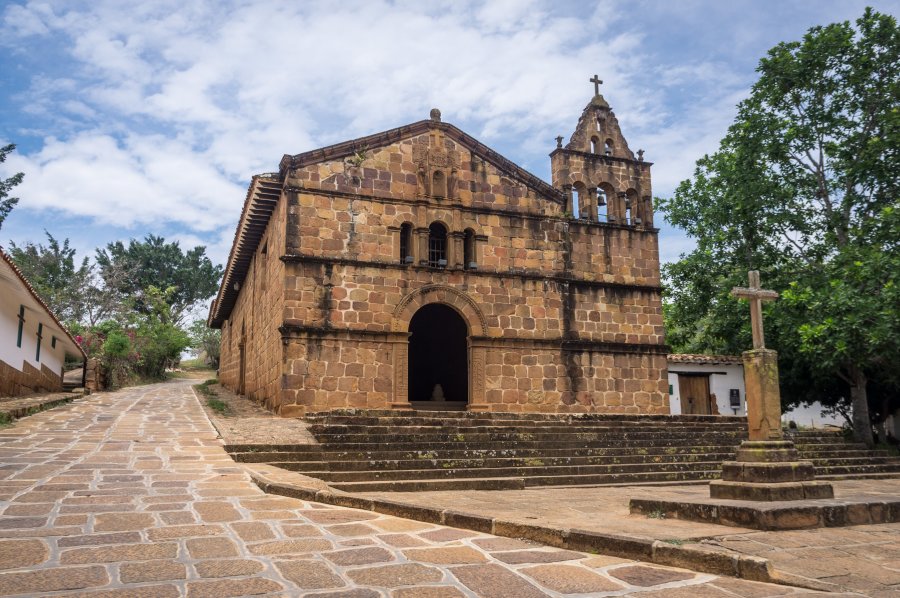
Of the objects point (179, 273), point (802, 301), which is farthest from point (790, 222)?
point (179, 273)

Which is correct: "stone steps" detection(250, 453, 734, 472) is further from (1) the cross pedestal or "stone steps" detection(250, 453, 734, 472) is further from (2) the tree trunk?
(2) the tree trunk

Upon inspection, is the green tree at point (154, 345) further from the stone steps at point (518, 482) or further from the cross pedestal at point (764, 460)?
the cross pedestal at point (764, 460)

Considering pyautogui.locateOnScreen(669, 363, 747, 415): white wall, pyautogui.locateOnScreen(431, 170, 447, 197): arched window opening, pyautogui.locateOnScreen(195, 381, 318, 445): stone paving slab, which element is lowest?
pyautogui.locateOnScreen(195, 381, 318, 445): stone paving slab

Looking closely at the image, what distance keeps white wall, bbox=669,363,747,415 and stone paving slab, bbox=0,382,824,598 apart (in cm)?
1856

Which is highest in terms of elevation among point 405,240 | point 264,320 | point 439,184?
point 439,184

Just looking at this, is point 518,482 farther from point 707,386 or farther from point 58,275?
point 58,275

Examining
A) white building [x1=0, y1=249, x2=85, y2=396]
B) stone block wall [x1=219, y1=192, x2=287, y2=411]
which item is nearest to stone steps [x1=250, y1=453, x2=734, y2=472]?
stone block wall [x1=219, y1=192, x2=287, y2=411]

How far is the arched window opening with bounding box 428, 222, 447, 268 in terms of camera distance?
16.2 metres

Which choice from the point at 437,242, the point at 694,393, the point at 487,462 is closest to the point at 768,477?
the point at 487,462

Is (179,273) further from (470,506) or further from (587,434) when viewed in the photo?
(470,506)

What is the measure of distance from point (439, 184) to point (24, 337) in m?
12.2

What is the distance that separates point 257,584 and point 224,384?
28.9 meters

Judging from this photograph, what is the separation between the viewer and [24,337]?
17969 mm

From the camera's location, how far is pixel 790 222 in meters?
16.7
